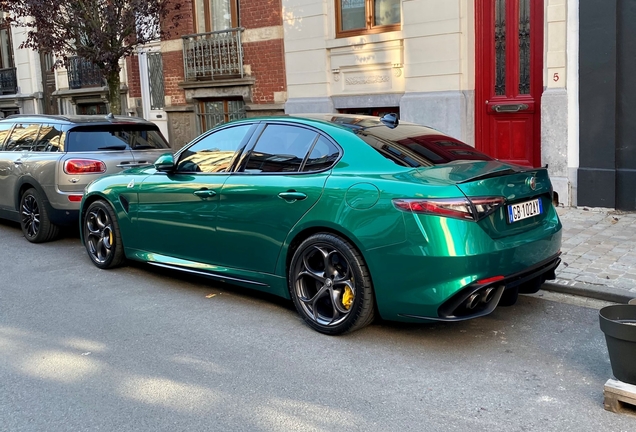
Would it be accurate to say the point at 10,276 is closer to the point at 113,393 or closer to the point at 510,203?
the point at 113,393

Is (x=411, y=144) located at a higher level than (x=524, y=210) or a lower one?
higher

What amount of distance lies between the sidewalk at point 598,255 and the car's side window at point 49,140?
239 inches

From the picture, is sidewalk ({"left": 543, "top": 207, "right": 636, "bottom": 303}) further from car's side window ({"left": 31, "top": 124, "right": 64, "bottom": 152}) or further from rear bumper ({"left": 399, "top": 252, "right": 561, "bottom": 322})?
car's side window ({"left": 31, "top": 124, "right": 64, "bottom": 152})

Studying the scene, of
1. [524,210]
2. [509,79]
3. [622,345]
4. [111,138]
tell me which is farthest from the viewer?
→ [509,79]

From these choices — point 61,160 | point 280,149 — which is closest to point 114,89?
point 61,160

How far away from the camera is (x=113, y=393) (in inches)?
166

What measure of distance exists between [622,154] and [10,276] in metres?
7.65

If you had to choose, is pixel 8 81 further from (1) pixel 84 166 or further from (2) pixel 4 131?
(1) pixel 84 166

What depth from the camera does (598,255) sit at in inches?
275

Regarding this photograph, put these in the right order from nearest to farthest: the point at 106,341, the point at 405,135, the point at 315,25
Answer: the point at 106,341
the point at 405,135
the point at 315,25

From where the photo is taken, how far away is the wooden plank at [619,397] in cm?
367

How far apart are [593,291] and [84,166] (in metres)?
5.95

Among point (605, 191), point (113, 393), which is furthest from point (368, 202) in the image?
point (605, 191)

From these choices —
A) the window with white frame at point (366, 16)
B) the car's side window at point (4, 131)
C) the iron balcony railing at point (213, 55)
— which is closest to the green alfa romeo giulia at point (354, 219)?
the car's side window at point (4, 131)
